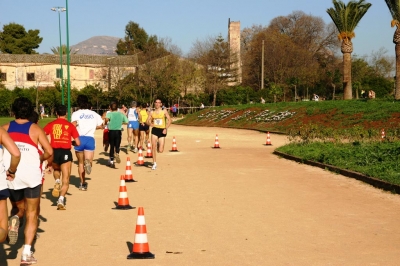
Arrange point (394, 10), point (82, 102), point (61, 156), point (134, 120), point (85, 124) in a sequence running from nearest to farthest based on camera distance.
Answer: point (61, 156) < point (82, 102) < point (85, 124) < point (134, 120) < point (394, 10)

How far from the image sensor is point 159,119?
1781 centimetres

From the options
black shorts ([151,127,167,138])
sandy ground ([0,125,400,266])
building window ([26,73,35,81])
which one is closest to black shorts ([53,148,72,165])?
sandy ground ([0,125,400,266])

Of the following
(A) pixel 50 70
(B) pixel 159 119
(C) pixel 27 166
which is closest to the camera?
→ (C) pixel 27 166

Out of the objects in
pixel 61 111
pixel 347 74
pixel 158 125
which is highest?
pixel 347 74

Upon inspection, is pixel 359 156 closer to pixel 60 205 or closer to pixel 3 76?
Answer: pixel 60 205

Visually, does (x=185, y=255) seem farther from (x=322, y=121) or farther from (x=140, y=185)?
(x=322, y=121)

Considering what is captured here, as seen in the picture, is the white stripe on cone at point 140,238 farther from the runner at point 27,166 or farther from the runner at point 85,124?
the runner at point 85,124

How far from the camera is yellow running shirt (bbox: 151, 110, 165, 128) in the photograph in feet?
58.0

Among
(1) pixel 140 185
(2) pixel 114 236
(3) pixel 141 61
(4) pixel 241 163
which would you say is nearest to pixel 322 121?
(4) pixel 241 163

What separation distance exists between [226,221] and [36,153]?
3.55 metres

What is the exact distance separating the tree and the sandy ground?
9135 centimetres

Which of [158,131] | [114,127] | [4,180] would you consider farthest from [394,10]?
[4,180]

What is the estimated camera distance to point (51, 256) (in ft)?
24.4

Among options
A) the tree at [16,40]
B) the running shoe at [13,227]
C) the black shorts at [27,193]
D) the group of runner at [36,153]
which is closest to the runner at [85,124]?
the group of runner at [36,153]
